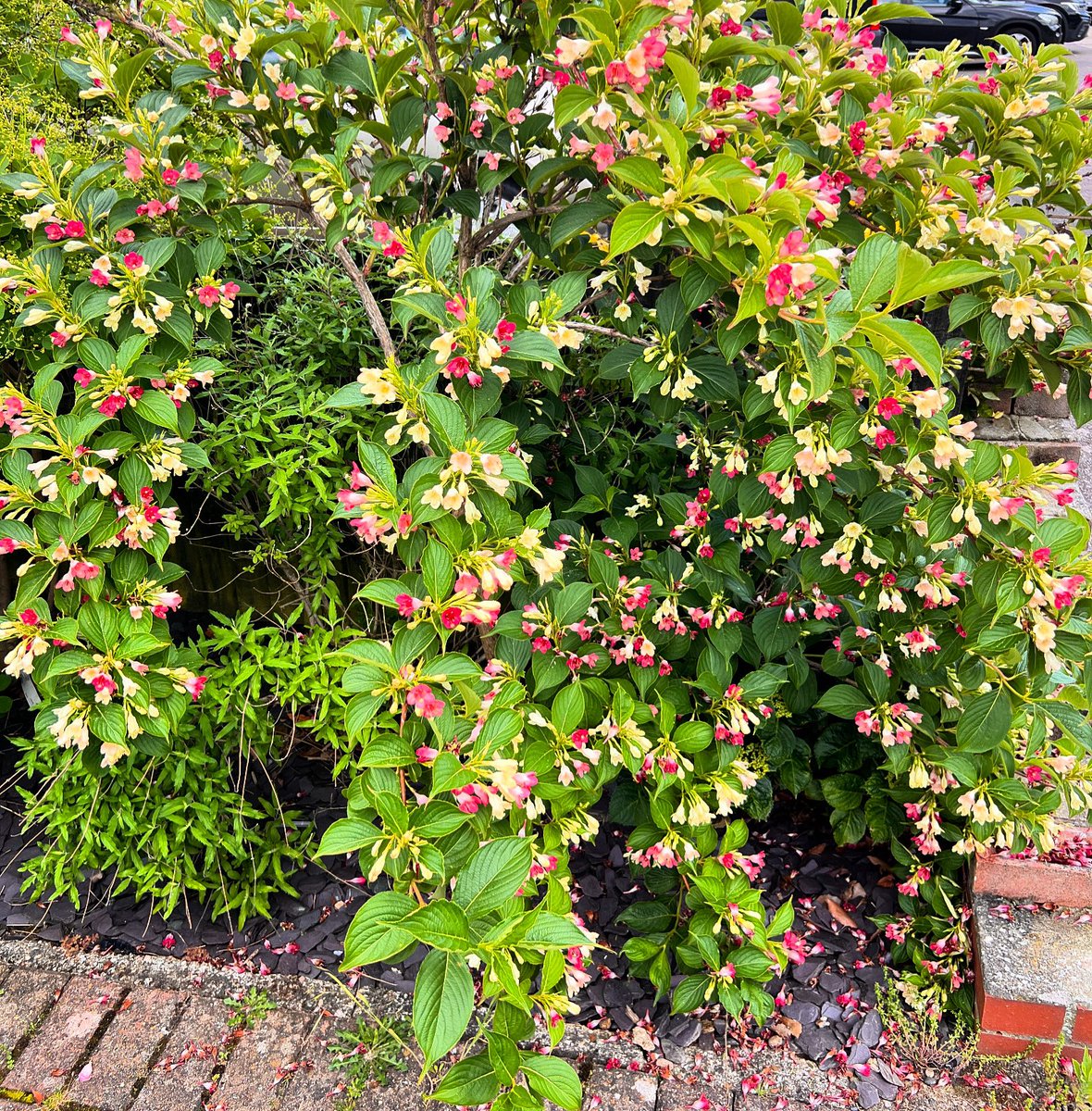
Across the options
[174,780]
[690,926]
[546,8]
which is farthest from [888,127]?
[174,780]

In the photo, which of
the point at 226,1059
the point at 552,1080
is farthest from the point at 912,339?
the point at 226,1059

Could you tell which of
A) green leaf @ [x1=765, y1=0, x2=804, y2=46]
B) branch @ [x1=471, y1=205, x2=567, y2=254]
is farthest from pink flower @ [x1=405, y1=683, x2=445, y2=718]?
green leaf @ [x1=765, y1=0, x2=804, y2=46]

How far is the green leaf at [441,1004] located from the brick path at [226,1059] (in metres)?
1.02

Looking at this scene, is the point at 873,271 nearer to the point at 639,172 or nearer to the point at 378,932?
the point at 639,172

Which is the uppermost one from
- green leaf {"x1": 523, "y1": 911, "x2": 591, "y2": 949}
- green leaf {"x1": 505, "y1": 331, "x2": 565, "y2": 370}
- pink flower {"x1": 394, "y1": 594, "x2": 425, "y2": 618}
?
green leaf {"x1": 505, "y1": 331, "x2": 565, "y2": 370}

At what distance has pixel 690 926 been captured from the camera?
78.8 inches

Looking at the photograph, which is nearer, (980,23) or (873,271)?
(873,271)

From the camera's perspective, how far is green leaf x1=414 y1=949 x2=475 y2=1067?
3.31 feet

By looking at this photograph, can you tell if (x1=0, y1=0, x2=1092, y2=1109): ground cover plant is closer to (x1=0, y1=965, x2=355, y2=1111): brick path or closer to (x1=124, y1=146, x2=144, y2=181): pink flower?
(x1=124, y1=146, x2=144, y2=181): pink flower

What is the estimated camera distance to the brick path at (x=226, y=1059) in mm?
1896

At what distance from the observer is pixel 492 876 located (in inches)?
45.2

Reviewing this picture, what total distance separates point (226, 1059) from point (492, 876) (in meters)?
1.27

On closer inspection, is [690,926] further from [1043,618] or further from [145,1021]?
[145,1021]

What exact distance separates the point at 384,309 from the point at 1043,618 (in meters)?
1.91
